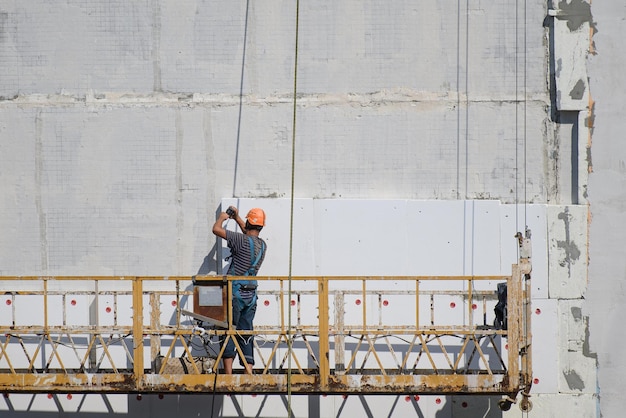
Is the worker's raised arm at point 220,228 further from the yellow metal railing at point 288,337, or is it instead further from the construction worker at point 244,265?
the yellow metal railing at point 288,337

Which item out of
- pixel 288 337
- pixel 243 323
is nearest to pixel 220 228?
pixel 243 323

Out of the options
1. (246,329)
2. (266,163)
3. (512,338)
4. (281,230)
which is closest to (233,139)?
(266,163)

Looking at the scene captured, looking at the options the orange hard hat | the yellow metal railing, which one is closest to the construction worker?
the orange hard hat

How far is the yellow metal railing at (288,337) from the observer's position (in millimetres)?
→ 11844

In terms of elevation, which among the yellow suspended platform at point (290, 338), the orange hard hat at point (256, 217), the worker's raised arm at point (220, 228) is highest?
the orange hard hat at point (256, 217)

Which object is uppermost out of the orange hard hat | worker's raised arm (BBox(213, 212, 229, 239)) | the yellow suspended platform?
the orange hard hat

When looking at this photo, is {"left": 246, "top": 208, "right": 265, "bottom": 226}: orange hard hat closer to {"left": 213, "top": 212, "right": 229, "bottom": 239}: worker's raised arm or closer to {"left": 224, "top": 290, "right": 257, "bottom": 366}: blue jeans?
{"left": 213, "top": 212, "right": 229, "bottom": 239}: worker's raised arm

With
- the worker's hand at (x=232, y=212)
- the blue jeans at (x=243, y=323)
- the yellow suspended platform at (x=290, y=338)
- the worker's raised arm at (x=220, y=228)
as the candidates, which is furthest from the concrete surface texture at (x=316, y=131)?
the blue jeans at (x=243, y=323)

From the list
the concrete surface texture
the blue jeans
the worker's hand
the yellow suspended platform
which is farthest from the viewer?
the concrete surface texture

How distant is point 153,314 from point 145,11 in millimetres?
3975

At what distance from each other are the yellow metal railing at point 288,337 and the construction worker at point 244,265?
0.59 feet

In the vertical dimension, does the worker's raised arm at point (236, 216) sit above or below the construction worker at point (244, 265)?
above

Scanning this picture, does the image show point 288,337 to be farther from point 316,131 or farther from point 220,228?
point 316,131

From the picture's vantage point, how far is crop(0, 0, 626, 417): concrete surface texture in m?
13.1
